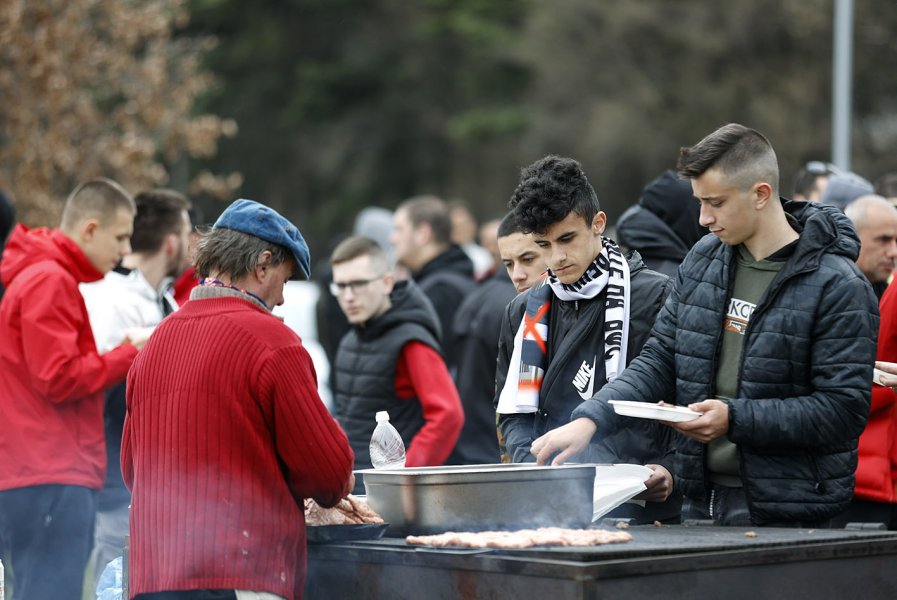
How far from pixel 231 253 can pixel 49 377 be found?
6.86 feet

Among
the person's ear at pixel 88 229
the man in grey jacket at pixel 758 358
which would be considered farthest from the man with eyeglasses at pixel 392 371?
the man in grey jacket at pixel 758 358

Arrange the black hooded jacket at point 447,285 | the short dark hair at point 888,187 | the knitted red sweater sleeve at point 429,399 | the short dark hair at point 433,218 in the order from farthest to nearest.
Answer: the short dark hair at point 433,218 < the black hooded jacket at point 447,285 < the short dark hair at point 888,187 < the knitted red sweater sleeve at point 429,399

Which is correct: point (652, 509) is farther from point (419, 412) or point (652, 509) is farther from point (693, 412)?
point (419, 412)

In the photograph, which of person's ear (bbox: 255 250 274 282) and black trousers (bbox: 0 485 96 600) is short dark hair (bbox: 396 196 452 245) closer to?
black trousers (bbox: 0 485 96 600)

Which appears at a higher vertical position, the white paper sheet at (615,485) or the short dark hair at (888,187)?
the short dark hair at (888,187)

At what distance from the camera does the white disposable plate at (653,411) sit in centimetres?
415

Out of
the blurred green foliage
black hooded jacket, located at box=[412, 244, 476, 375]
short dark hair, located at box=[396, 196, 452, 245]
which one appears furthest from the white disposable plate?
the blurred green foliage

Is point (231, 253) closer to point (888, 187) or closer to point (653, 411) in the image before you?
point (653, 411)

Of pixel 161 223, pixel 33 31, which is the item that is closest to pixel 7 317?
pixel 161 223

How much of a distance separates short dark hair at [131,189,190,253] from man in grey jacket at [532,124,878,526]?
11.3 ft

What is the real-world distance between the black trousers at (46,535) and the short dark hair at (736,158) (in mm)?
3278

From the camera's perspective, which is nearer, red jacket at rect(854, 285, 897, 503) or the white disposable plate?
the white disposable plate

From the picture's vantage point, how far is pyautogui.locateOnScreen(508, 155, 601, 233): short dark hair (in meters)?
4.77

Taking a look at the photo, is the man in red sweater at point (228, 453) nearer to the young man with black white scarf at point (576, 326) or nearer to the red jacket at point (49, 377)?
the young man with black white scarf at point (576, 326)
